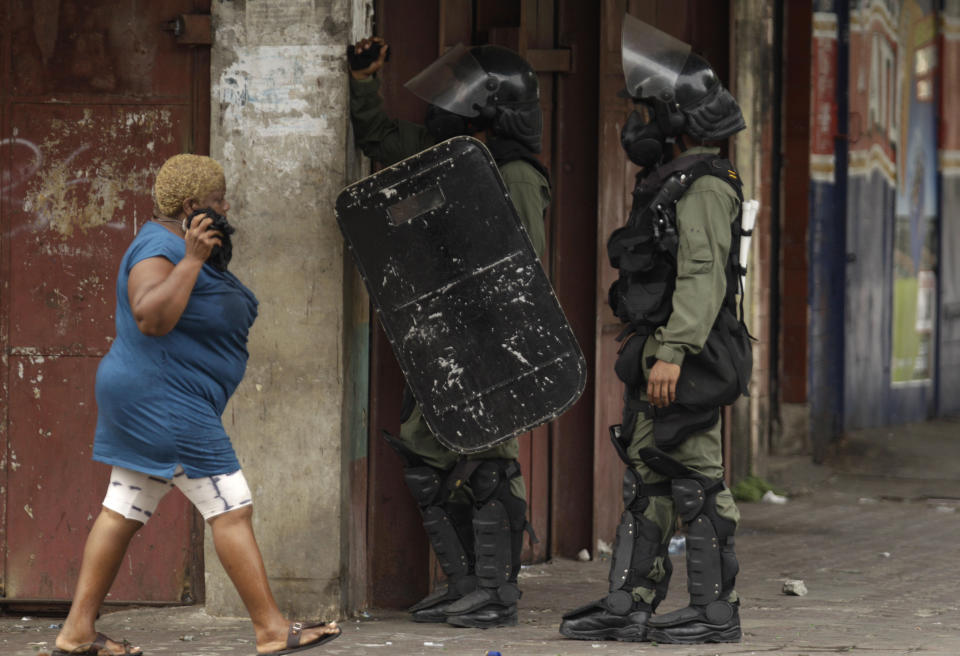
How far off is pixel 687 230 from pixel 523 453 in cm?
231

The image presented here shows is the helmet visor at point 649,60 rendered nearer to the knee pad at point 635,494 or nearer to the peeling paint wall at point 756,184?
the knee pad at point 635,494

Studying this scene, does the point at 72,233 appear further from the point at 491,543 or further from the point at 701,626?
the point at 701,626

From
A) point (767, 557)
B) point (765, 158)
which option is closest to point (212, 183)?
point (767, 557)

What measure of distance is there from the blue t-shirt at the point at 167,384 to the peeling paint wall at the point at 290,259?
100 centimetres

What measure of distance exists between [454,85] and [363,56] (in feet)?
1.30

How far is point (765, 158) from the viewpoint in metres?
10.4

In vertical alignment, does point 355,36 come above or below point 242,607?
above

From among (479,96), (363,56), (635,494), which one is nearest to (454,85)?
(479,96)

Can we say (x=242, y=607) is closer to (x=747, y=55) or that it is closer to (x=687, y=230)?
(x=687, y=230)

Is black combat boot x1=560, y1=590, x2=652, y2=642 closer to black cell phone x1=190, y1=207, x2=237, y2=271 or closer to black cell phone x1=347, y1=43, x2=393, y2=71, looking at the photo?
black cell phone x1=190, y1=207, x2=237, y2=271

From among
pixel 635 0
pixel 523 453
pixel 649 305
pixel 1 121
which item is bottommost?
pixel 523 453

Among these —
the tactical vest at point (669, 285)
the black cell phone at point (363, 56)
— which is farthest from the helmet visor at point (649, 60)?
→ the black cell phone at point (363, 56)

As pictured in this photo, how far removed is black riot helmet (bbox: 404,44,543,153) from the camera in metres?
6.13

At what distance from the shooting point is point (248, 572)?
4996 millimetres
